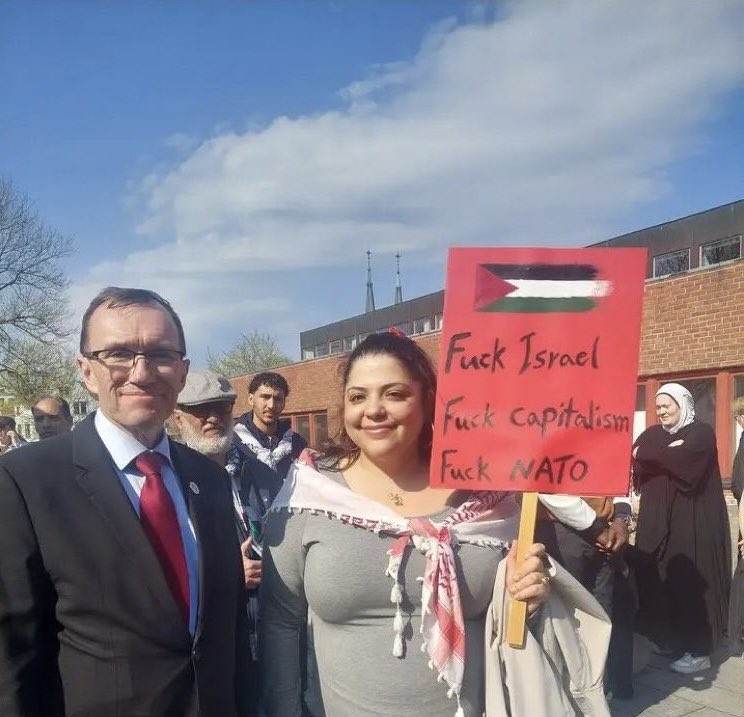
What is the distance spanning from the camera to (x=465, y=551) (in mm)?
1919

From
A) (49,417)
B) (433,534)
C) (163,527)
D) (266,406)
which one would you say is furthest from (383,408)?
(49,417)

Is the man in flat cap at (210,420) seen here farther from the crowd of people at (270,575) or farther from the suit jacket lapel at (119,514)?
the suit jacket lapel at (119,514)

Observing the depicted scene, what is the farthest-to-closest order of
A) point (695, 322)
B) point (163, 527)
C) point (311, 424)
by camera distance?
1. point (311, 424)
2. point (695, 322)
3. point (163, 527)

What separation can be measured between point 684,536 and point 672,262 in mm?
14714

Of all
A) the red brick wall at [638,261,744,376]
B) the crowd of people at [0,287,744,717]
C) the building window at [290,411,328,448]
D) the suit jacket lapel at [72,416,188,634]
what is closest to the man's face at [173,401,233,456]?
the crowd of people at [0,287,744,717]

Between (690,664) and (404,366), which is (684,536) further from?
(404,366)

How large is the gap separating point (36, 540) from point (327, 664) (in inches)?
33.7

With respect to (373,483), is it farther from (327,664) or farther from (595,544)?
(595,544)

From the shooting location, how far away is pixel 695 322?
9.99 meters

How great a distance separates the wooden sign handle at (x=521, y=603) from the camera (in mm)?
1831

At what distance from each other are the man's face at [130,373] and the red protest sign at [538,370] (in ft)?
2.56

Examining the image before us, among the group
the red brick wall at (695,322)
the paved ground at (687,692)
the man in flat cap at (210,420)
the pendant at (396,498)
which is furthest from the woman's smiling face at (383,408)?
the red brick wall at (695,322)

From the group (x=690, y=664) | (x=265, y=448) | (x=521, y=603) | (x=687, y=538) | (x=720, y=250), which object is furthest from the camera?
(x=720, y=250)

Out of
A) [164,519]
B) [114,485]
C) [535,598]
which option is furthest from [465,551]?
[114,485]
